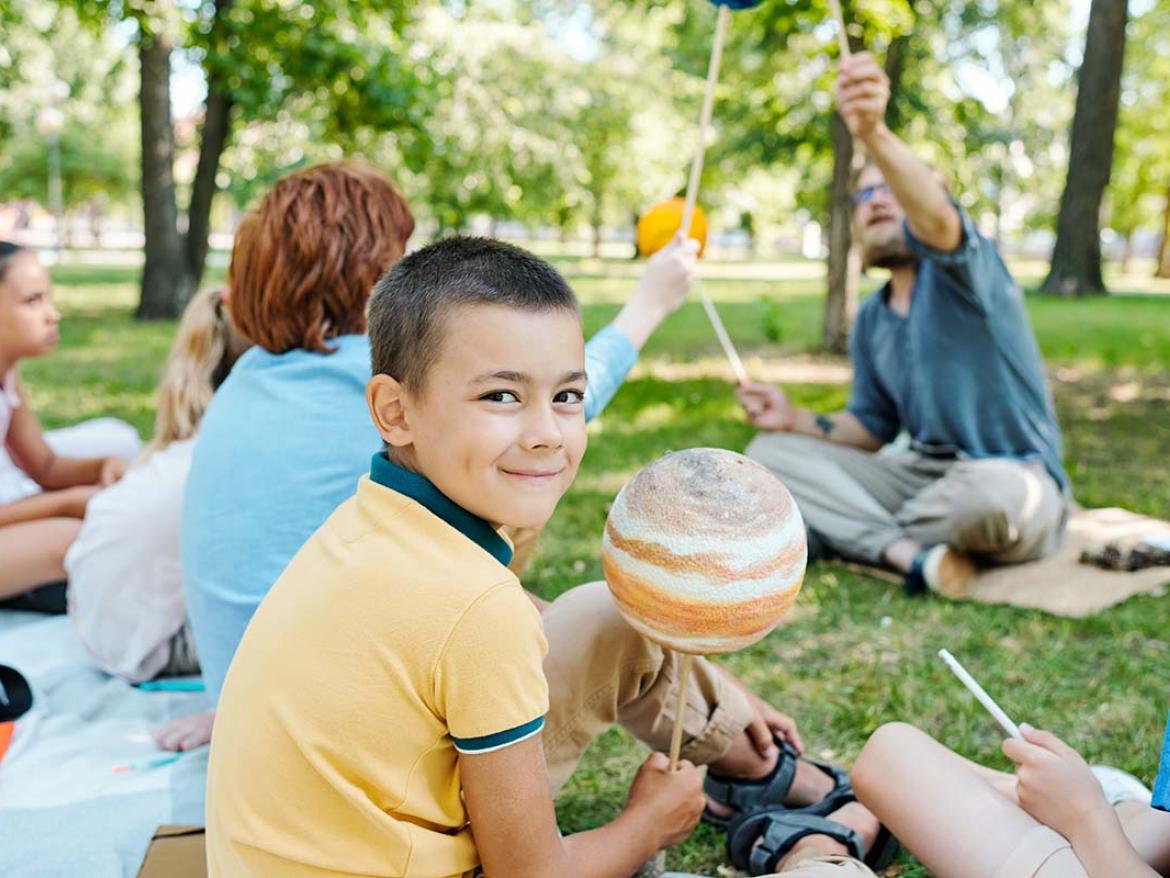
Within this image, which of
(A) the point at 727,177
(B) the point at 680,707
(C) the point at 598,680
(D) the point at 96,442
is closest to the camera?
(B) the point at 680,707

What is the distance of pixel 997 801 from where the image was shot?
1.83 m

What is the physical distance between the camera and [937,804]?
6.16 feet

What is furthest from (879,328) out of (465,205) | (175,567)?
(465,205)

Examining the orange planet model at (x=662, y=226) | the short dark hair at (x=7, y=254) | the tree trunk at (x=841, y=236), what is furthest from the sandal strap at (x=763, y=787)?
the tree trunk at (x=841, y=236)

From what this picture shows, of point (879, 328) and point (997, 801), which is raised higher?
point (879, 328)

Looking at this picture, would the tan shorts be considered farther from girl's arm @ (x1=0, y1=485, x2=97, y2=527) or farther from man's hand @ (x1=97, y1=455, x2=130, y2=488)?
man's hand @ (x1=97, y1=455, x2=130, y2=488)

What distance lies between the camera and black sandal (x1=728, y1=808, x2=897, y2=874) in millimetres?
2023

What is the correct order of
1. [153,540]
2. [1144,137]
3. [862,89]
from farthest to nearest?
[1144,137] < [862,89] < [153,540]

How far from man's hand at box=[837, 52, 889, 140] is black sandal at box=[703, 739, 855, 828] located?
5.85ft

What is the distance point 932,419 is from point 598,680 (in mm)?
2445

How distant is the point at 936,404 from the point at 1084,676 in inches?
45.9

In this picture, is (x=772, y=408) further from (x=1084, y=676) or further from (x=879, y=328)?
(x=1084, y=676)

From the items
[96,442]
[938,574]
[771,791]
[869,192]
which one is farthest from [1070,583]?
[96,442]

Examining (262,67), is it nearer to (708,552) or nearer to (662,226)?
(662,226)
